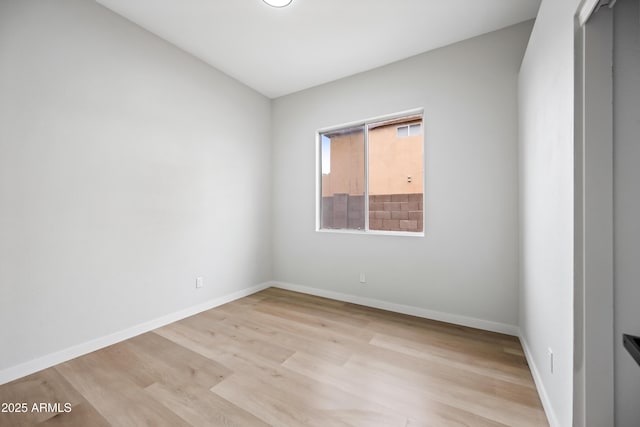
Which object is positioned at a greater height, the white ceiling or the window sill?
the white ceiling

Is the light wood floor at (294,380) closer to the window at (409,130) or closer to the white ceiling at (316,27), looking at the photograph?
the window at (409,130)

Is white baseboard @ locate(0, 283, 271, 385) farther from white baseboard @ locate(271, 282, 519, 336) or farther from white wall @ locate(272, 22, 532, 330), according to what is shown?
white wall @ locate(272, 22, 532, 330)

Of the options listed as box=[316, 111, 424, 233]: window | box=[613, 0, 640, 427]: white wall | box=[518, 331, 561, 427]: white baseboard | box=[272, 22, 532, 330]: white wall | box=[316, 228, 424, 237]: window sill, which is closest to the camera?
box=[613, 0, 640, 427]: white wall

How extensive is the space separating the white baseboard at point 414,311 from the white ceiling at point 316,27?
268cm

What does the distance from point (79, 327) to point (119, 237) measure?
0.72 m

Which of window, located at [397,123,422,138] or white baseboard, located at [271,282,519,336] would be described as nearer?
white baseboard, located at [271,282,519,336]

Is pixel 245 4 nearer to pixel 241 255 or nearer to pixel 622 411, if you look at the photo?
pixel 241 255

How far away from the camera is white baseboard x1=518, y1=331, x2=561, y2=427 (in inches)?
51.9

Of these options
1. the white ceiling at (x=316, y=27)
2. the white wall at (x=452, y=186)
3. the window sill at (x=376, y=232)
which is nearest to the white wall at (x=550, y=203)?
the white wall at (x=452, y=186)

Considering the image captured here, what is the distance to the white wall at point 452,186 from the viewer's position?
233 centimetres

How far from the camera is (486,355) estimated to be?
1.99m

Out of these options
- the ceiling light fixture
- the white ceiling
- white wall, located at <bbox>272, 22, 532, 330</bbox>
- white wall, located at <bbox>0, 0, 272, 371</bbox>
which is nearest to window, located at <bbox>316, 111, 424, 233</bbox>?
white wall, located at <bbox>272, 22, 532, 330</bbox>

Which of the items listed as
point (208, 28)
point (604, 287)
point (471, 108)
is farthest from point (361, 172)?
point (604, 287)

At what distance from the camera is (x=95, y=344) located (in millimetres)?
2088
